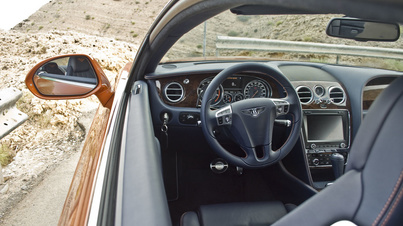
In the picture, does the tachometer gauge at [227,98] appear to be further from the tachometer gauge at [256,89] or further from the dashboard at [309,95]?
the tachometer gauge at [256,89]

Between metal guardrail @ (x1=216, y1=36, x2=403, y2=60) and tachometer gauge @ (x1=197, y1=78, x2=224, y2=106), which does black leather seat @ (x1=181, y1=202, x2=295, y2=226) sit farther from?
metal guardrail @ (x1=216, y1=36, x2=403, y2=60)

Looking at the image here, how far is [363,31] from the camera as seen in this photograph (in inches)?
62.3

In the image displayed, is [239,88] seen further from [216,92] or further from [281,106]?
[281,106]

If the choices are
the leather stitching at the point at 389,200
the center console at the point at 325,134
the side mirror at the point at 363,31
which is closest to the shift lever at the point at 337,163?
the center console at the point at 325,134

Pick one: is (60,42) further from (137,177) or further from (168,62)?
(137,177)

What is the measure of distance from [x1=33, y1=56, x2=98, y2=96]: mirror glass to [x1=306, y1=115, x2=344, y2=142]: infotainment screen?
7.11 feet

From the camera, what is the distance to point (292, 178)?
3.09 m

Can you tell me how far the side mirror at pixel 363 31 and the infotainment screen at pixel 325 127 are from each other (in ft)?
5.05

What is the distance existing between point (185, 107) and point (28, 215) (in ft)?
7.71

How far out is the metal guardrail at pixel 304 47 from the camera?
4.69m

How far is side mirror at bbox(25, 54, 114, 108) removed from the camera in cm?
220

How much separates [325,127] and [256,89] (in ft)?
2.79

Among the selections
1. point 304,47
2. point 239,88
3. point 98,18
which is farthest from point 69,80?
point 98,18

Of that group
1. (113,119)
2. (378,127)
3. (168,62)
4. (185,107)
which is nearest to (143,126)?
(113,119)
